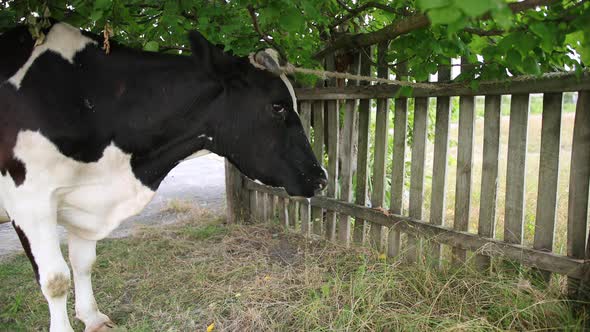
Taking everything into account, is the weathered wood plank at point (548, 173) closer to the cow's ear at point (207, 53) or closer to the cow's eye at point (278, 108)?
the cow's eye at point (278, 108)

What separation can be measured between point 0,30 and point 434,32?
8.77 feet

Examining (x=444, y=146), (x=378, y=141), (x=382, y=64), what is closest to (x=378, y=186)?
(x=378, y=141)

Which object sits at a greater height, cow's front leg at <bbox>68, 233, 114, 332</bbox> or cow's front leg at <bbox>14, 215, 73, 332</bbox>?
cow's front leg at <bbox>14, 215, 73, 332</bbox>

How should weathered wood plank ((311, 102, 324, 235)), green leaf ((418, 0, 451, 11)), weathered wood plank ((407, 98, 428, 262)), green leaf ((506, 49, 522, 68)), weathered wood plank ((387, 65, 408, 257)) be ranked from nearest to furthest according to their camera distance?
1. green leaf ((418, 0, 451, 11))
2. green leaf ((506, 49, 522, 68))
3. weathered wood plank ((407, 98, 428, 262))
4. weathered wood plank ((387, 65, 408, 257))
5. weathered wood plank ((311, 102, 324, 235))

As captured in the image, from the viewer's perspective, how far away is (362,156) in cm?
430

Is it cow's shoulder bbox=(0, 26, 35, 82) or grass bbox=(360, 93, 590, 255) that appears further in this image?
grass bbox=(360, 93, 590, 255)

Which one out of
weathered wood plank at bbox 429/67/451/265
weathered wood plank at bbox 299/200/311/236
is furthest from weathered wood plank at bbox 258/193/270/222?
weathered wood plank at bbox 429/67/451/265

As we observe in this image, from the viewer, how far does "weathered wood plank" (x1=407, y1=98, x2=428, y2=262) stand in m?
3.68

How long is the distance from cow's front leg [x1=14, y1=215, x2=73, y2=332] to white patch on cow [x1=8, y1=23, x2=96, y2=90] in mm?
697

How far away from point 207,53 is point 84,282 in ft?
5.53

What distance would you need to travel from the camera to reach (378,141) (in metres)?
4.07

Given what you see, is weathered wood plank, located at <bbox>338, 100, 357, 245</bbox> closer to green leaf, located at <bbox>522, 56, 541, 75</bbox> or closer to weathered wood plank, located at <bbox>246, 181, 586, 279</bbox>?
weathered wood plank, located at <bbox>246, 181, 586, 279</bbox>

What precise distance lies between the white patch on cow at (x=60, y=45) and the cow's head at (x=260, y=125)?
2.20ft

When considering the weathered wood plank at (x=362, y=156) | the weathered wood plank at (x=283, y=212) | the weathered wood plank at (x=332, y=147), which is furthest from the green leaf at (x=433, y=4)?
the weathered wood plank at (x=283, y=212)
